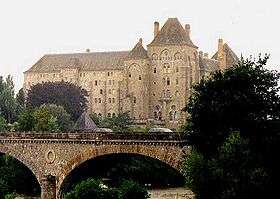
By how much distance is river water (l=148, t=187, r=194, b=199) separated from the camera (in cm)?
6519

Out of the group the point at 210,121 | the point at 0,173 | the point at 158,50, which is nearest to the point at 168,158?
the point at 210,121

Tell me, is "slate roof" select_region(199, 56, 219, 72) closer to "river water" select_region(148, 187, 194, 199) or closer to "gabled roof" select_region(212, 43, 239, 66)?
"gabled roof" select_region(212, 43, 239, 66)

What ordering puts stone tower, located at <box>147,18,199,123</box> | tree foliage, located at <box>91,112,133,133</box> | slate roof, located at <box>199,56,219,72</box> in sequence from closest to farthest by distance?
tree foliage, located at <box>91,112,133,133</box>
stone tower, located at <box>147,18,199,123</box>
slate roof, located at <box>199,56,219,72</box>

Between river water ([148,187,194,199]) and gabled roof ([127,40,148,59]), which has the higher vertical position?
gabled roof ([127,40,148,59])

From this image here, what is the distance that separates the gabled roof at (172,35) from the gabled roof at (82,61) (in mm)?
14464

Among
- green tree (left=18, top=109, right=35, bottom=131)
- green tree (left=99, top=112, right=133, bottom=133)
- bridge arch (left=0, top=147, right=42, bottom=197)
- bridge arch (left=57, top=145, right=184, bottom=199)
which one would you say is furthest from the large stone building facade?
bridge arch (left=57, top=145, right=184, bottom=199)

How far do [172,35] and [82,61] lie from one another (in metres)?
27.3

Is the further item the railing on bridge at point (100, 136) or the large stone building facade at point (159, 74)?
the large stone building facade at point (159, 74)

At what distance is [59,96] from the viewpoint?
128 m

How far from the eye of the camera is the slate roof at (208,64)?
132 m

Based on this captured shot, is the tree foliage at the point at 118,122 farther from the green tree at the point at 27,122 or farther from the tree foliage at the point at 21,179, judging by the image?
the tree foliage at the point at 21,179

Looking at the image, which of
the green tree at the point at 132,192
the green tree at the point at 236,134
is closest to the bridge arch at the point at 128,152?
the green tree at the point at 236,134

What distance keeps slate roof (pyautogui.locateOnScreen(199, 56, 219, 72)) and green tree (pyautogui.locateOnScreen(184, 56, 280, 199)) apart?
85978 millimetres

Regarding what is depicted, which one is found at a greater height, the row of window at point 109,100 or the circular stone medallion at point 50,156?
the row of window at point 109,100
